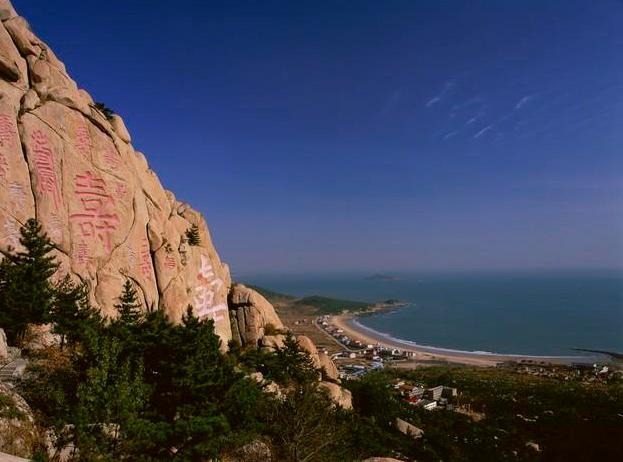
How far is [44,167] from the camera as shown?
13.8 meters

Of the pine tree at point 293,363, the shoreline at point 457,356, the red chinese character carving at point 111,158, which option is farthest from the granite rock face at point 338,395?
the shoreline at point 457,356

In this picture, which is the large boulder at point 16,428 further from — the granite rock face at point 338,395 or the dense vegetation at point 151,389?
the granite rock face at point 338,395

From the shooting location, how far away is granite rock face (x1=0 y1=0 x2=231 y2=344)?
13.4m

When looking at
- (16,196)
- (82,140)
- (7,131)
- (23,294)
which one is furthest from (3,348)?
(82,140)

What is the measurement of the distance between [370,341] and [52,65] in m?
79.6

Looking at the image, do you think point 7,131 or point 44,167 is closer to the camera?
point 7,131

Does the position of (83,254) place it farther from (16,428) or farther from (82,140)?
(16,428)

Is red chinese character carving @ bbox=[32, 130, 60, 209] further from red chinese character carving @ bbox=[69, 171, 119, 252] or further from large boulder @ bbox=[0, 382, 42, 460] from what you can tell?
large boulder @ bbox=[0, 382, 42, 460]

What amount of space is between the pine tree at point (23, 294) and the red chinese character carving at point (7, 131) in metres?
4.24

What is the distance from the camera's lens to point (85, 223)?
1471 centimetres

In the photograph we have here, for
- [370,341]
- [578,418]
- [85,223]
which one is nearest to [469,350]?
[370,341]

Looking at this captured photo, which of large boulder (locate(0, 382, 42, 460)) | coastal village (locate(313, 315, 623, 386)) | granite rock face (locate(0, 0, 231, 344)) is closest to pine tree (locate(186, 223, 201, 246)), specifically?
granite rock face (locate(0, 0, 231, 344))

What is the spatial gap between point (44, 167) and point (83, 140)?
2105mm

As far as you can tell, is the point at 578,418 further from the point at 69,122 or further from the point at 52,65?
the point at 52,65
